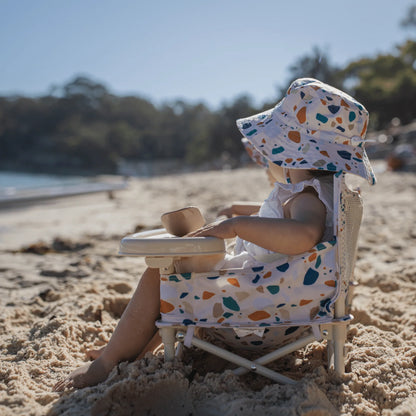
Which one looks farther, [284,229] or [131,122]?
[131,122]

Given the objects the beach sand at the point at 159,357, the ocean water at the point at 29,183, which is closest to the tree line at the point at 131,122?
the ocean water at the point at 29,183

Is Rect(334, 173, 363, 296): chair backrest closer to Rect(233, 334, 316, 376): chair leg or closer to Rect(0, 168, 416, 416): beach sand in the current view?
Rect(233, 334, 316, 376): chair leg

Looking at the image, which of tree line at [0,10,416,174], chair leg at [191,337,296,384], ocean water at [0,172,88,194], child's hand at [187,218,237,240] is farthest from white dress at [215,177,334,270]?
tree line at [0,10,416,174]

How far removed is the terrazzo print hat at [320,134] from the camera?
1.51 metres

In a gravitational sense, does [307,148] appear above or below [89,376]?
above

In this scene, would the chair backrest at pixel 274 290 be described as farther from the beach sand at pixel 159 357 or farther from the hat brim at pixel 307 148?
the beach sand at pixel 159 357

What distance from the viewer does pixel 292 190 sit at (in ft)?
5.19

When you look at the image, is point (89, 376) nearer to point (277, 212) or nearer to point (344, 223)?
point (277, 212)

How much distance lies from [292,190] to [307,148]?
0.16 m

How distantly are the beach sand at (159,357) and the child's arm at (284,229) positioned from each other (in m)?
0.46

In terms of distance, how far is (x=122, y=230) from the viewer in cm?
504

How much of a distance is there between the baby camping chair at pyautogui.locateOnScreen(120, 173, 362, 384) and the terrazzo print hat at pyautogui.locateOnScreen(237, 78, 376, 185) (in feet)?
0.31

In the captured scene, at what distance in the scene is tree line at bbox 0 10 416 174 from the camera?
29.2 meters

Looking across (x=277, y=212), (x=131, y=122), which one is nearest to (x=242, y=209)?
(x=277, y=212)
